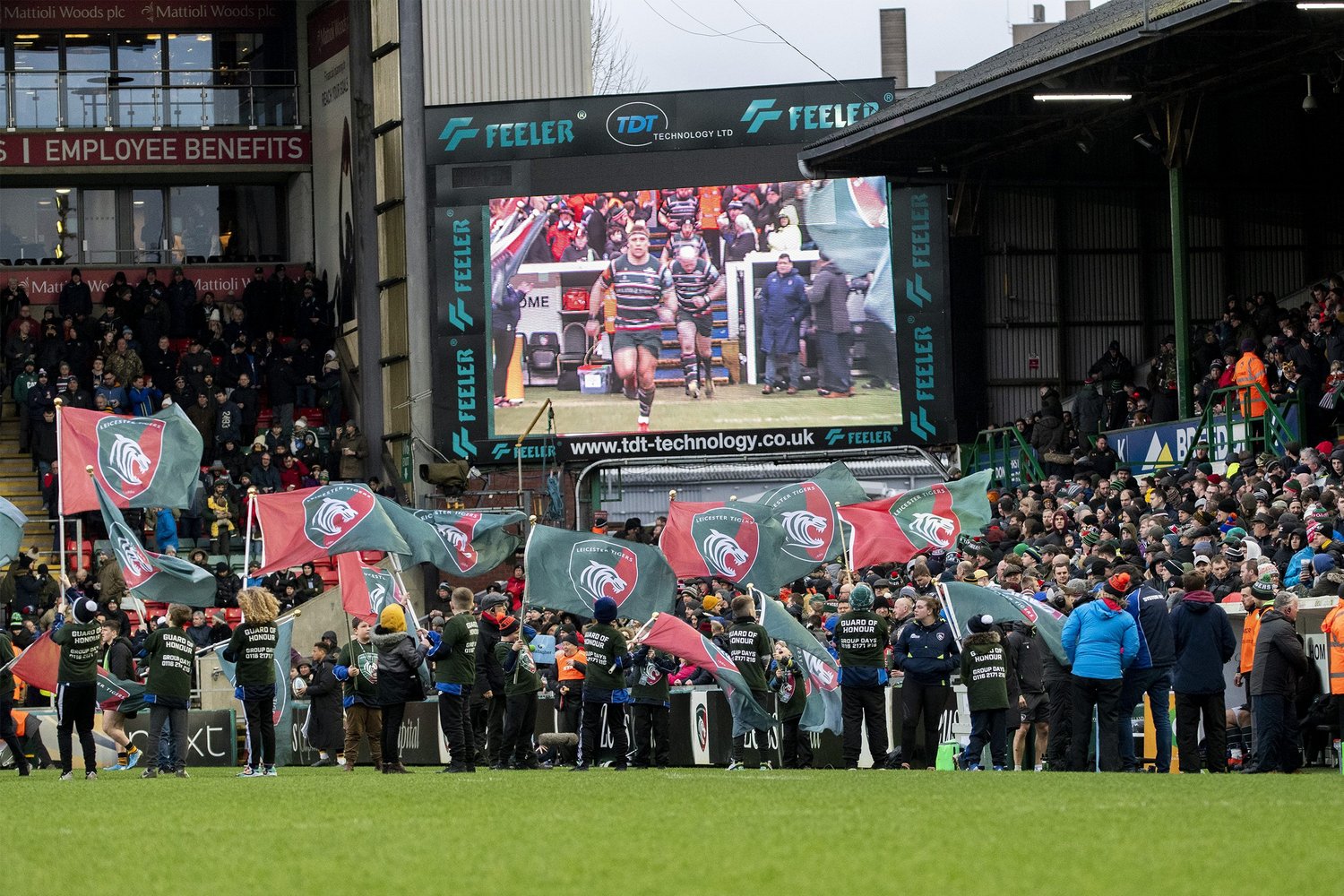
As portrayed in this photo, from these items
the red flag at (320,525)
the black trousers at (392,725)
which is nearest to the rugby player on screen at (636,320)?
the red flag at (320,525)

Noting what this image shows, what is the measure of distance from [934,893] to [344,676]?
1558 centimetres

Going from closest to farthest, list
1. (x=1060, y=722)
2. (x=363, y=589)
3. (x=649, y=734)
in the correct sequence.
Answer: (x=1060, y=722)
(x=649, y=734)
(x=363, y=589)

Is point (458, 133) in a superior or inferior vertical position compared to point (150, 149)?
inferior

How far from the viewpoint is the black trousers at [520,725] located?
22141mm

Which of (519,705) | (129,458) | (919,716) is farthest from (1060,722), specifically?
(129,458)

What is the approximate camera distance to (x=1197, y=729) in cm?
1838

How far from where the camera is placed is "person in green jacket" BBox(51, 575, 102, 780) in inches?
791

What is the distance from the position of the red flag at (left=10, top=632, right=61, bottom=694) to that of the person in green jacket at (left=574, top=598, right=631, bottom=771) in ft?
18.5

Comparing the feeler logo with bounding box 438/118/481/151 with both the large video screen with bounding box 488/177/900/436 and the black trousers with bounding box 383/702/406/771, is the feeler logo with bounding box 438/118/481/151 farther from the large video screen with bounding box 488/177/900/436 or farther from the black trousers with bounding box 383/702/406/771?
the black trousers with bounding box 383/702/406/771

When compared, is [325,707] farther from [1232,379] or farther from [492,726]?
[1232,379]

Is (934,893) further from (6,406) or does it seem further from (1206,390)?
(6,406)

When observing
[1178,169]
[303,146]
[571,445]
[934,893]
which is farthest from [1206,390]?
[934,893]

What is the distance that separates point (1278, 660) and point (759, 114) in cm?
2314

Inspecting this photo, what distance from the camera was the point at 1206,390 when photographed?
3359cm
